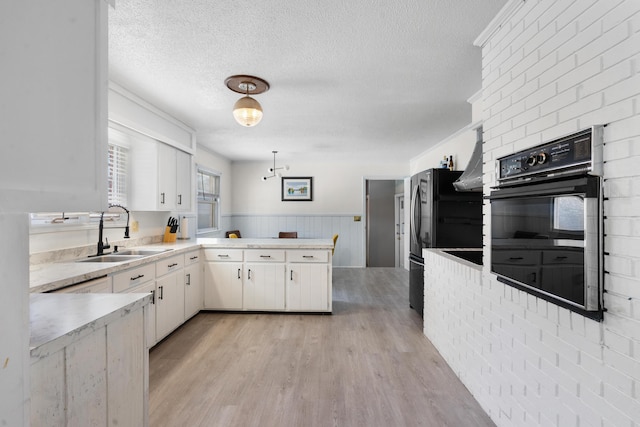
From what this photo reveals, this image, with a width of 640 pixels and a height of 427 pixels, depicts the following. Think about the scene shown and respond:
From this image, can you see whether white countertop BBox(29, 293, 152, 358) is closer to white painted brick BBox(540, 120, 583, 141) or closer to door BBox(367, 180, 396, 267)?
white painted brick BBox(540, 120, 583, 141)

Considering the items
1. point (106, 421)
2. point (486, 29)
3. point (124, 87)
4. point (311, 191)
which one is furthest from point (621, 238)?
point (311, 191)

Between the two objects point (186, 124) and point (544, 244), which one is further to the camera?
point (186, 124)

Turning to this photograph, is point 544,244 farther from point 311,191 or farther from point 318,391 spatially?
point 311,191

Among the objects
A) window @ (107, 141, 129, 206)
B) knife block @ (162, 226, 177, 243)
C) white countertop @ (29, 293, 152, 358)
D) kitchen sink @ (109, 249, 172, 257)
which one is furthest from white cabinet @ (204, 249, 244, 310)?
white countertop @ (29, 293, 152, 358)

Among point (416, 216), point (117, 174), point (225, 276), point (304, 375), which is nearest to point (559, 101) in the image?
point (304, 375)

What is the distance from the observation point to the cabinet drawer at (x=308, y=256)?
140 inches

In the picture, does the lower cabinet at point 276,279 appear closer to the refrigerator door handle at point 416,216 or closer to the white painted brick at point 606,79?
the refrigerator door handle at point 416,216

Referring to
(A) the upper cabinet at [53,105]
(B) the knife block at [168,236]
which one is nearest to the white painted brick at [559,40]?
(A) the upper cabinet at [53,105]

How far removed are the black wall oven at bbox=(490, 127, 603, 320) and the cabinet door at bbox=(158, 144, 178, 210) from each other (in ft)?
10.7

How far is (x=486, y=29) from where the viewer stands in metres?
1.87

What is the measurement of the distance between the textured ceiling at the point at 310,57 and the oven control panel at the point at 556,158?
87cm

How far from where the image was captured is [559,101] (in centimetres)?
133

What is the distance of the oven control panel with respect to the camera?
1.16 m

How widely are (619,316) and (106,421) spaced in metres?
1.75
